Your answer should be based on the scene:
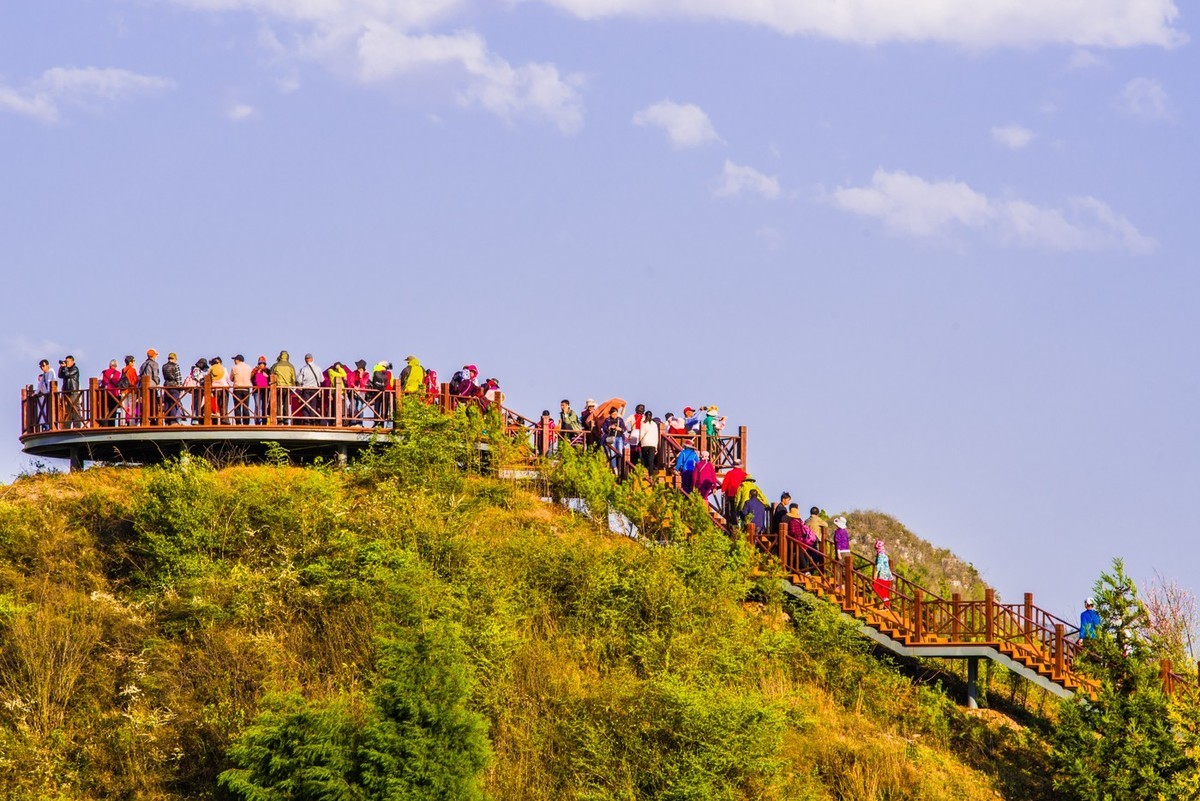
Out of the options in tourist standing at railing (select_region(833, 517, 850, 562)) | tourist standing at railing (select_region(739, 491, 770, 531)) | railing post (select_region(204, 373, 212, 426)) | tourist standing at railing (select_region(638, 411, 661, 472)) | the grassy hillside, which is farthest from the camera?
tourist standing at railing (select_region(638, 411, 661, 472))

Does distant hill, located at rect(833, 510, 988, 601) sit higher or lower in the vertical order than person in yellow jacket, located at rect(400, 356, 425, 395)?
lower

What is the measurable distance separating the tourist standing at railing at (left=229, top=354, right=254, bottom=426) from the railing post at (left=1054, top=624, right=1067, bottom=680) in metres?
14.9

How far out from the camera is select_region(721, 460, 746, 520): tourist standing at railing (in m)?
34.6

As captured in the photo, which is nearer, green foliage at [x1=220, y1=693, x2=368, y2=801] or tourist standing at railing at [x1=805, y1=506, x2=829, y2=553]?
green foliage at [x1=220, y1=693, x2=368, y2=801]

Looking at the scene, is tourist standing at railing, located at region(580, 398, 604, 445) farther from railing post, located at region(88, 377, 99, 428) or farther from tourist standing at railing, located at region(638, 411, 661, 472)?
railing post, located at region(88, 377, 99, 428)

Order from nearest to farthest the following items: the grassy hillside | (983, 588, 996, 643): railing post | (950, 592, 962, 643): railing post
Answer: the grassy hillside
(983, 588, 996, 643): railing post
(950, 592, 962, 643): railing post

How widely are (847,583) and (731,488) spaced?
3416 millimetres

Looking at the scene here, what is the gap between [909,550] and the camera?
5356 cm

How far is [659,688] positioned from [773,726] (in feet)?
5.86

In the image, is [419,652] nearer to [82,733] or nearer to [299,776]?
[299,776]

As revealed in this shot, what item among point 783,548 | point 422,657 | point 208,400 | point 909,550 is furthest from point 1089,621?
point 909,550

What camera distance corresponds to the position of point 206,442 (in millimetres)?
34906

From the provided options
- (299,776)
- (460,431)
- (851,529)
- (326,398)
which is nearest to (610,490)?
(460,431)

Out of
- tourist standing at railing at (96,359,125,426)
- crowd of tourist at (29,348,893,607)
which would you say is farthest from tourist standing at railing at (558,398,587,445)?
tourist standing at railing at (96,359,125,426)
